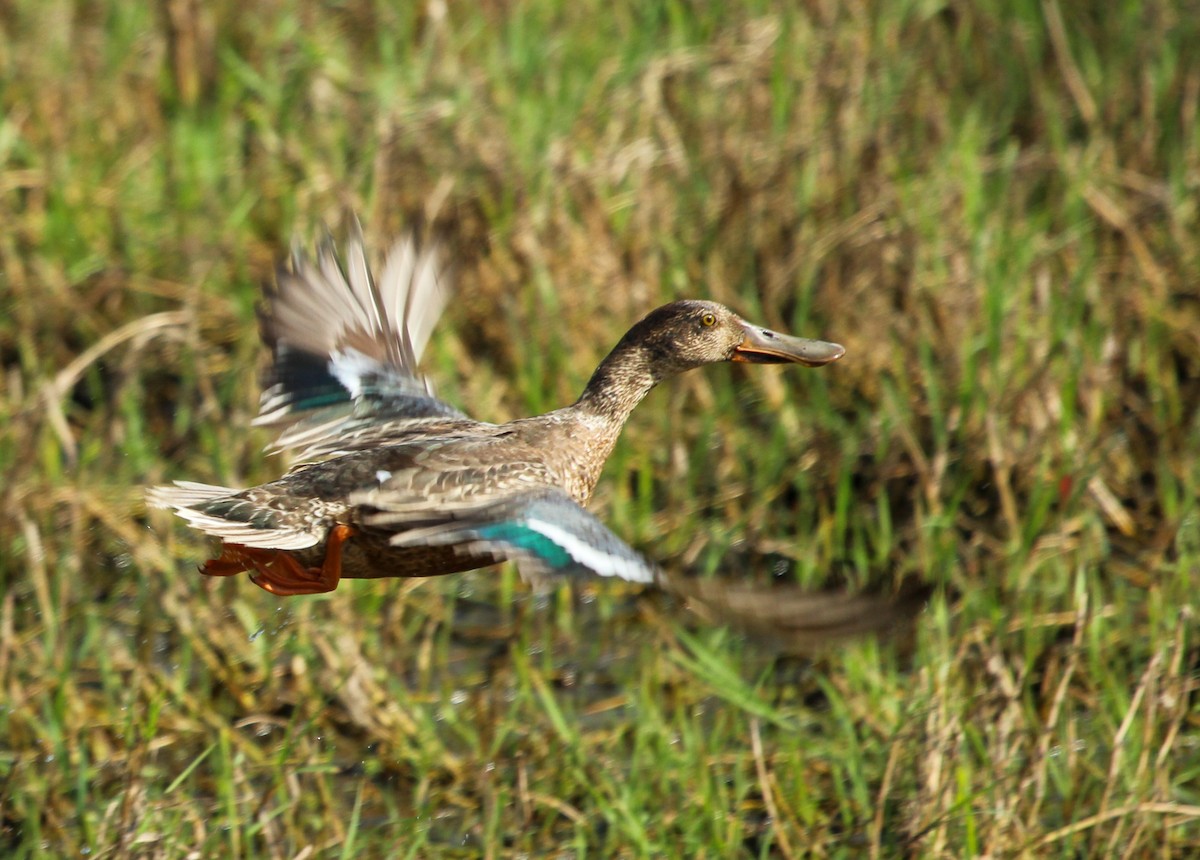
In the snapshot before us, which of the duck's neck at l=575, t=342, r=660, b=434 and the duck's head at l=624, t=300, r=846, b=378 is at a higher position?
the duck's head at l=624, t=300, r=846, b=378

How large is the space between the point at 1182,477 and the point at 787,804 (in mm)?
1817

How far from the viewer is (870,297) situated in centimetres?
582

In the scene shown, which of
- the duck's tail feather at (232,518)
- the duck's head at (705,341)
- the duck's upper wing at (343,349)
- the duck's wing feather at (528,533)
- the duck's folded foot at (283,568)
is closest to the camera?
the duck's wing feather at (528,533)

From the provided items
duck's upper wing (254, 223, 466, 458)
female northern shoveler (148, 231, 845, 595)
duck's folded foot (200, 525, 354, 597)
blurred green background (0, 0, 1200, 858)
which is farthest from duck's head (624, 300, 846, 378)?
duck's folded foot (200, 525, 354, 597)

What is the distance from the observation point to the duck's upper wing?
15.2 ft

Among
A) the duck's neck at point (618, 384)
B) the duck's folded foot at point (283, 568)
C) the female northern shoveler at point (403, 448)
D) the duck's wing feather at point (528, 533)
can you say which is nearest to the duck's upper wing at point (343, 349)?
the female northern shoveler at point (403, 448)

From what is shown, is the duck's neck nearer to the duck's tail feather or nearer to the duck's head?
the duck's head

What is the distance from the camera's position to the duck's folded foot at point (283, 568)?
3953 millimetres

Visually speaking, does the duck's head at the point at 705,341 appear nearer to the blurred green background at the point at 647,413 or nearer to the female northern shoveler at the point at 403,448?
the female northern shoveler at the point at 403,448

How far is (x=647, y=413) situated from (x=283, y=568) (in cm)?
189

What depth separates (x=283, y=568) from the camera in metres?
4.06

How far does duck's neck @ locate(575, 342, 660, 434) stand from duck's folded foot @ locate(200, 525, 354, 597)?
72 cm

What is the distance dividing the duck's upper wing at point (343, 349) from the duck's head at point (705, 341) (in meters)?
0.53

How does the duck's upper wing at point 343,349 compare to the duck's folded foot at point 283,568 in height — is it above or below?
above
